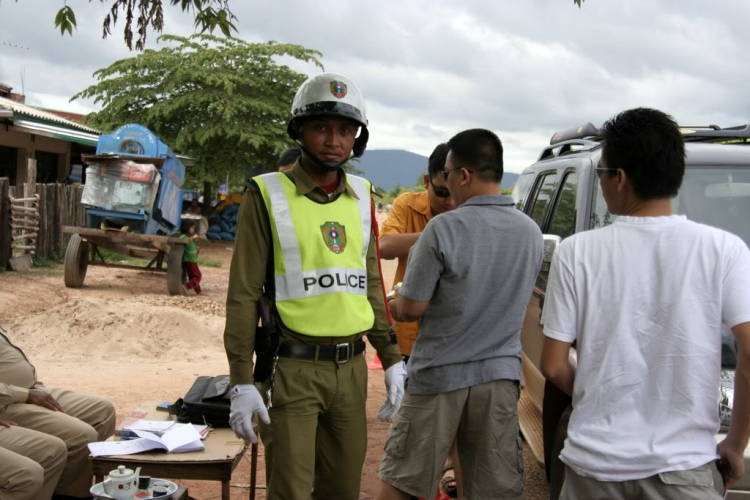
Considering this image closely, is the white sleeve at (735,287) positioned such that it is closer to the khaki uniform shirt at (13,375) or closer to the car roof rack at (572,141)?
the car roof rack at (572,141)

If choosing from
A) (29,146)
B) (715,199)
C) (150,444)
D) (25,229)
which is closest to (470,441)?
(150,444)

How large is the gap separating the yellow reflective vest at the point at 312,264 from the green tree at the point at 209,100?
19.8m

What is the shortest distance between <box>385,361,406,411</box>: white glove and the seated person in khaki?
1744mm

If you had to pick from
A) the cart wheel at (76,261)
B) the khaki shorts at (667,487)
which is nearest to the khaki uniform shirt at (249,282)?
the khaki shorts at (667,487)

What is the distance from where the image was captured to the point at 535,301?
4668 mm

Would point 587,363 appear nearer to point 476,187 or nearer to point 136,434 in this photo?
point 476,187

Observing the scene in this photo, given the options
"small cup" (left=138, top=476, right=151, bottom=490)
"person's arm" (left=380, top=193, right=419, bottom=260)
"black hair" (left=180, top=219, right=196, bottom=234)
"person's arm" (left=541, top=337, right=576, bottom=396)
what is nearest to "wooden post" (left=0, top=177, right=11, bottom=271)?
"black hair" (left=180, top=219, right=196, bottom=234)

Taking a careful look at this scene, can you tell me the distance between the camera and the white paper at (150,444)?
356 centimetres

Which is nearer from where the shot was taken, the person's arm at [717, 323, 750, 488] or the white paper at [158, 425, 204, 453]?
the person's arm at [717, 323, 750, 488]

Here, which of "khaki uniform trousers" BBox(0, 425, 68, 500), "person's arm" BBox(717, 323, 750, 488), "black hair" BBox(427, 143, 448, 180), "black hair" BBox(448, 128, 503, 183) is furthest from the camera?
"black hair" BBox(427, 143, 448, 180)

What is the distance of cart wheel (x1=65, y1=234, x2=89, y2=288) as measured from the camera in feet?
40.7

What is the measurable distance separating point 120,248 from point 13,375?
352 inches

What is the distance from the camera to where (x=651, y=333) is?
207 cm

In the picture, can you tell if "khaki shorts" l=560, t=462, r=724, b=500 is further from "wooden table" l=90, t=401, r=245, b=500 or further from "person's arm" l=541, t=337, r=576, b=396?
"wooden table" l=90, t=401, r=245, b=500
